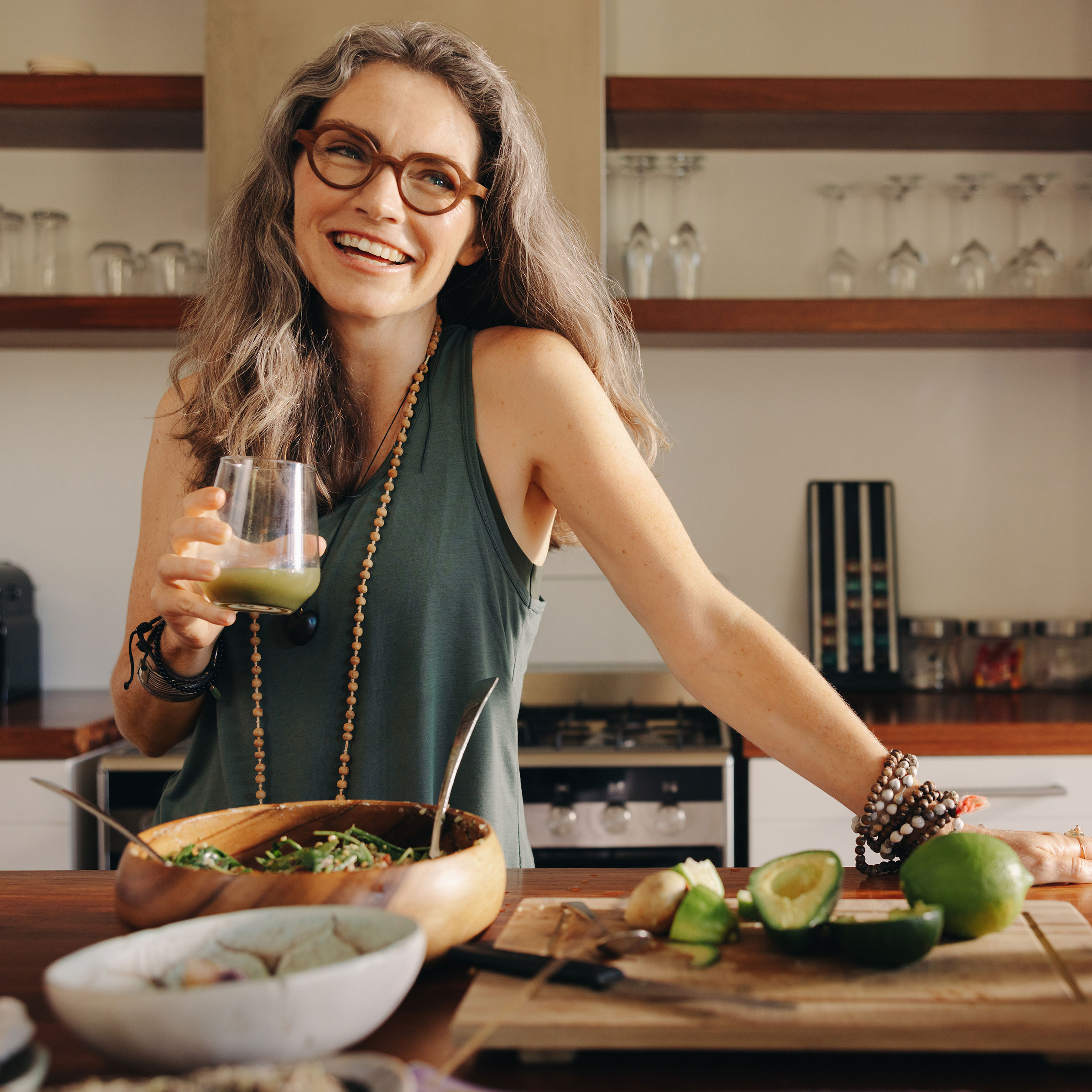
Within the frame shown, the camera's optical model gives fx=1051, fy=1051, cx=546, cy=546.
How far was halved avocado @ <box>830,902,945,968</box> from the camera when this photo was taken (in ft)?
1.96

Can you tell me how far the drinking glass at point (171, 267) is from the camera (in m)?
2.48

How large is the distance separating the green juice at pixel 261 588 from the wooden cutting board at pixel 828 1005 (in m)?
0.38

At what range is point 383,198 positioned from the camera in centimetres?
112

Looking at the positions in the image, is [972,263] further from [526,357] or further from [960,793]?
[526,357]

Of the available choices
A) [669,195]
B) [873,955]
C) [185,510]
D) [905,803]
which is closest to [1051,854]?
[905,803]

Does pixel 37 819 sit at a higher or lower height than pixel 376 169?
lower

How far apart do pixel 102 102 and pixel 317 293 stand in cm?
148

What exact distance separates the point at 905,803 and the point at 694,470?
1.93m

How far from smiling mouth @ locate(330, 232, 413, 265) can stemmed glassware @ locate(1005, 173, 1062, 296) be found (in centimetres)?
192

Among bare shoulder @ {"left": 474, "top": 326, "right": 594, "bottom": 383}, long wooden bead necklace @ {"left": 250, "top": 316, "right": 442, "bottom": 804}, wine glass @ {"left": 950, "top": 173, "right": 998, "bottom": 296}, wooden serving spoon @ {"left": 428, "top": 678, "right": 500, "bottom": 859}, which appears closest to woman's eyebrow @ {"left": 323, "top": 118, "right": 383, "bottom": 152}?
bare shoulder @ {"left": 474, "top": 326, "right": 594, "bottom": 383}

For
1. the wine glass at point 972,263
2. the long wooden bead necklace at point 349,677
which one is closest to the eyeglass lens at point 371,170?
the long wooden bead necklace at point 349,677

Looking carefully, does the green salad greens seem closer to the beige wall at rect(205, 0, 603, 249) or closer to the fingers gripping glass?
the fingers gripping glass

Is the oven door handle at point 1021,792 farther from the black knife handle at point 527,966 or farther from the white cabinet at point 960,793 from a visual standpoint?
the black knife handle at point 527,966

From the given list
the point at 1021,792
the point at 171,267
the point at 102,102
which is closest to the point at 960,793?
the point at 1021,792
